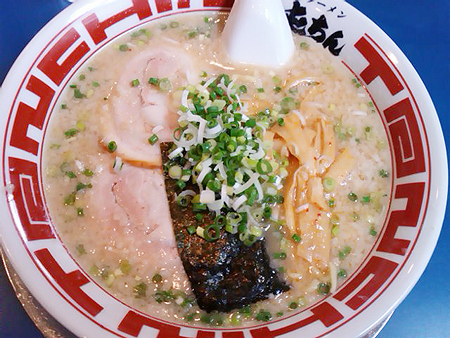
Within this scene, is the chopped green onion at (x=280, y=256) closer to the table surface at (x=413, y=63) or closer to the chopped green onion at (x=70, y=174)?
the table surface at (x=413, y=63)

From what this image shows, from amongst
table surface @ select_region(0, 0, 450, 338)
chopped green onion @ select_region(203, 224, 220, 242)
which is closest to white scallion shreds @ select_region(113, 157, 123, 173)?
chopped green onion @ select_region(203, 224, 220, 242)

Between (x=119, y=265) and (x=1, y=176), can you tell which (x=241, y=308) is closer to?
(x=119, y=265)

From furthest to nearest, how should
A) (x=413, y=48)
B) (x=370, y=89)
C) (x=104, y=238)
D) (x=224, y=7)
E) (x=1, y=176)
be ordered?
(x=413, y=48), (x=224, y=7), (x=370, y=89), (x=104, y=238), (x=1, y=176)

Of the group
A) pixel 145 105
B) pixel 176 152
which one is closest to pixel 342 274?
pixel 176 152

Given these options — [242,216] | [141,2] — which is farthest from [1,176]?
[141,2]

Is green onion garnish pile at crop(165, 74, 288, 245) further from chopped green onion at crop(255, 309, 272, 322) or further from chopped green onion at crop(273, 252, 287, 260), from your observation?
chopped green onion at crop(255, 309, 272, 322)

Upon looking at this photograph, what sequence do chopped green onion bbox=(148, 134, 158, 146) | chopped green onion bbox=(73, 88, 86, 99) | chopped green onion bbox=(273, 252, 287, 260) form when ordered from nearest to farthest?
chopped green onion bbox=(273, 252, 287, 260) → chopped green onion bbox=(148, 134, 158, 146) → chopped green onion bbox=(73, 88, 86, 99)
